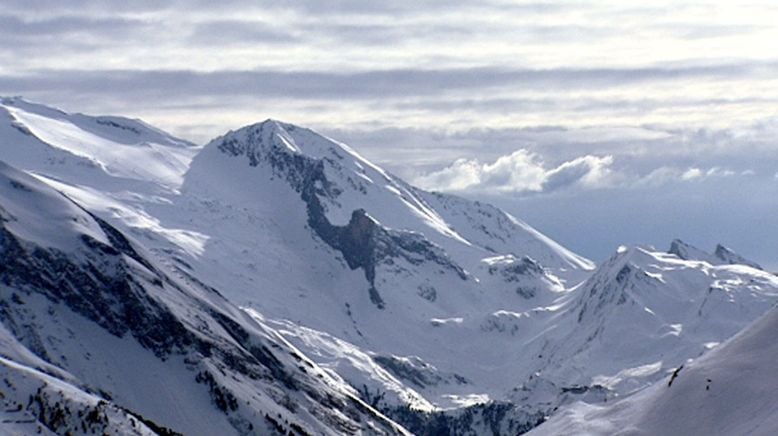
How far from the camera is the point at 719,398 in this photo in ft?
281

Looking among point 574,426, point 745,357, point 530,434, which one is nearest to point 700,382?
point 745,357

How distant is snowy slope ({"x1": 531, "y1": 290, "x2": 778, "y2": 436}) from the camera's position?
8238cm

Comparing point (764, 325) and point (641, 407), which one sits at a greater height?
point (764, 325)

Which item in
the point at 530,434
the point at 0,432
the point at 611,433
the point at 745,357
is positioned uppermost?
the point at 745,357

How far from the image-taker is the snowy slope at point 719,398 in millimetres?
82375

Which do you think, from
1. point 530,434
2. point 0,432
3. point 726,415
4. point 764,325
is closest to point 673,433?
point 726,415

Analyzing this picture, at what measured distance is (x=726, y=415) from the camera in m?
83.8

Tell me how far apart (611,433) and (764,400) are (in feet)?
45.5

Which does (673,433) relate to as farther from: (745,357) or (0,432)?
(0,432)

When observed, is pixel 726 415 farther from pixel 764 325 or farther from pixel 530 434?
pixel 530 434

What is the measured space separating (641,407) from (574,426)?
873 centimetres

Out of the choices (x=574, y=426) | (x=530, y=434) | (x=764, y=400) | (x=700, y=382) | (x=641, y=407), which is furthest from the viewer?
(x=530, y=434)

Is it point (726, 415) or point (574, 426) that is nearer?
point (726, 415)

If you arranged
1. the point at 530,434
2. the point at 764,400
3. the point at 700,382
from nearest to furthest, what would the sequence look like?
1. the point at 764,400
2. the point at 700,382
3. the point at 530,434
